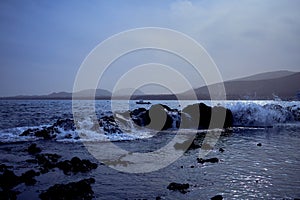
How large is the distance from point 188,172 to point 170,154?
394 centimetres

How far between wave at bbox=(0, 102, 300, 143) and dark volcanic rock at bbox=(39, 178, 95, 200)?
11973 mm

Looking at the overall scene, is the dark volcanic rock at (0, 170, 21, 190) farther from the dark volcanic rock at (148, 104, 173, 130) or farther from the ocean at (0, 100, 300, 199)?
the dark volcanic rock at (148, 104, 173, 130)

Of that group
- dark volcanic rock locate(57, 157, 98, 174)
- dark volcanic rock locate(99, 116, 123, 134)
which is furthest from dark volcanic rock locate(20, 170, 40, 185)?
dark volcanic rock locate(99, 116, 123, 134)

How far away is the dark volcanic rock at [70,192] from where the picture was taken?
321 inches

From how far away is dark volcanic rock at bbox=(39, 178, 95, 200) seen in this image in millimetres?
8156

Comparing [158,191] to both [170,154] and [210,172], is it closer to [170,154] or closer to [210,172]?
[210,172]

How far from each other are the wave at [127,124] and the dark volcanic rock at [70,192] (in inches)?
471

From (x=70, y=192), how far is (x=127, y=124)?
2016 cm

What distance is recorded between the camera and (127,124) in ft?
93.6

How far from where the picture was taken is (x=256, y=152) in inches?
614

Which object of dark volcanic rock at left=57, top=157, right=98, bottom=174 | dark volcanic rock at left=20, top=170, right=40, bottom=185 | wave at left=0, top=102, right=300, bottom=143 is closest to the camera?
dark volcanic rock at left=20, top=170, right=40, bottom=185

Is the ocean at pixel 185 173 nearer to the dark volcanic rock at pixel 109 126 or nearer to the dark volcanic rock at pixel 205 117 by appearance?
the dark volcanic rock at pixel 109 126

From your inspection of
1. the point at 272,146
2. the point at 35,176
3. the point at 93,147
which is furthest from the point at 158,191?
the point at 272,146

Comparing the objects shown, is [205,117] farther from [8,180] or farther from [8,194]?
[8,194]
